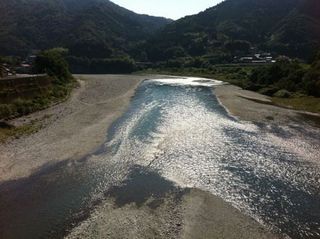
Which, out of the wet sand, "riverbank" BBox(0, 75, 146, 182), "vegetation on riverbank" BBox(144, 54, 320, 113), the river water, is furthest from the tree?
the river water

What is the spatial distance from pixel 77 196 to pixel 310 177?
707 inches

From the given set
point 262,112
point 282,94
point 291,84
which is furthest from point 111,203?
point 291,84

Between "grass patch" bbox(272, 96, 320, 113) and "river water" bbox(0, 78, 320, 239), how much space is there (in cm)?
1435

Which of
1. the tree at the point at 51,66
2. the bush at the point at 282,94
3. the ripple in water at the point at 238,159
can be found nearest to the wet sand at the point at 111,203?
the ripple in water at the point at 238,159

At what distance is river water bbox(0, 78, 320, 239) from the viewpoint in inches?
941

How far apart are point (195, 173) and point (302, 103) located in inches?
1634

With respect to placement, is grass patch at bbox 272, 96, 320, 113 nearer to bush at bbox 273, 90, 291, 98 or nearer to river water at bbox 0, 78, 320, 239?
bush at bbox 273, 90, 291, 98

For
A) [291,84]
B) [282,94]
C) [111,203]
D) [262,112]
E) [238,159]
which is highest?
[111,203]

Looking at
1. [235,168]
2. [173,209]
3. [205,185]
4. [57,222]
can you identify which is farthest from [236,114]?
[57,222]

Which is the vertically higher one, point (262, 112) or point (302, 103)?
point (262, 112)

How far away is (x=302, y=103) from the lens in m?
66.3

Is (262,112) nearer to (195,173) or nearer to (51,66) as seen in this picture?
(195,173)

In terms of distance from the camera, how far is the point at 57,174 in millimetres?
31719

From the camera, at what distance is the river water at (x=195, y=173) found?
2391 cm
